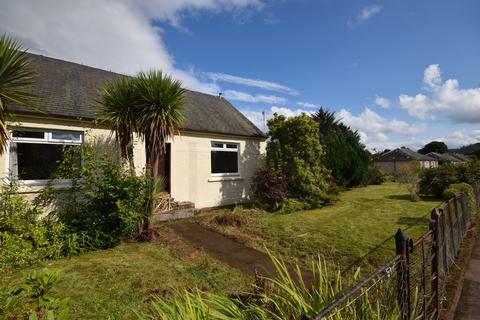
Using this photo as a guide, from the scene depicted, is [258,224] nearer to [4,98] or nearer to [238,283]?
[238,283]

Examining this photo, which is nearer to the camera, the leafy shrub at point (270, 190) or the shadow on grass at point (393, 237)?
the shadow on grass at point (393, 237)

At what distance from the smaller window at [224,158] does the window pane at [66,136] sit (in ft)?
16.8

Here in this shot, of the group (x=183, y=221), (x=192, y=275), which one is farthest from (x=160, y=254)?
(x=183, y=221)

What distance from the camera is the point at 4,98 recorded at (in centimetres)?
534

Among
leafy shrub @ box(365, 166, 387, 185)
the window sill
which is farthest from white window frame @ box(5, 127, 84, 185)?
leafy shrub @ box(365, 166, 387, 185)

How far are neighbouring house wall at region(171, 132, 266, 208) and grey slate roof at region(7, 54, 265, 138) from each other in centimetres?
48

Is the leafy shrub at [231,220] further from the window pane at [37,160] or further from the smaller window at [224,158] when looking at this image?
the window pane at [37,160]

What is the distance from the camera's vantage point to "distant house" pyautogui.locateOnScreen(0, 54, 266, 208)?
7.50m

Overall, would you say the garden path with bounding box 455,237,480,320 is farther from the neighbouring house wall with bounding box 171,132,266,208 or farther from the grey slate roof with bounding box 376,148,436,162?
the grey slate roof with bounding box 376,148,436,162

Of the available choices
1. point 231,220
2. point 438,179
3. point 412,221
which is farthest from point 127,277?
point 438,179

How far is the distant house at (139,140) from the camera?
24.6ft

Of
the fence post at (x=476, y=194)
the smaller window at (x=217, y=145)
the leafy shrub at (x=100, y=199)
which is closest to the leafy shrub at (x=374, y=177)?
the fence post at (x=476, y=194)

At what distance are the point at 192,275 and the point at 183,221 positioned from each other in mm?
4231

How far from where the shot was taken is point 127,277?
504cm
